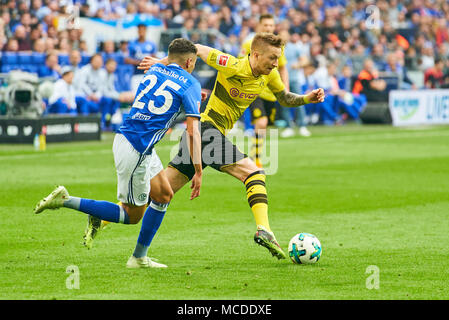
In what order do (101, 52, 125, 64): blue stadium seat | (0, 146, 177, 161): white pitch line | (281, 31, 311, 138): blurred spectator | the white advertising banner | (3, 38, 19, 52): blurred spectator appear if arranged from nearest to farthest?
(0, 146, 177, 161): white pitch line
(281, 31, 311, 138): blurred spectator
(3, 38, 19, 52): blurred spectator
(101, 52, 125, 64): blue stadium seat
the white advertising banner

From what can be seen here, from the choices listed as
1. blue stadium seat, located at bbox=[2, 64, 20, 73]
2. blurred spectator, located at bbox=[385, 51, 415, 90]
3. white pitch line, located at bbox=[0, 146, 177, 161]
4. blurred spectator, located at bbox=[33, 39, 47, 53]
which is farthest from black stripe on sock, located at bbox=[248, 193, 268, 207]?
blurred spectator, located at bbox=[385, 51, 415, 90]

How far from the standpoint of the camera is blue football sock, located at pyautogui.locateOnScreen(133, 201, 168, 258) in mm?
7527

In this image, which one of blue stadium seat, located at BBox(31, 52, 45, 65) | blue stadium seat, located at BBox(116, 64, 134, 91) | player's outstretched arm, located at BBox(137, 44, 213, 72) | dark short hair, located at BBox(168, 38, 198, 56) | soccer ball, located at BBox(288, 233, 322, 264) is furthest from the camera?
blue stadium seat, located at BBox(116, 64, 134, 91)

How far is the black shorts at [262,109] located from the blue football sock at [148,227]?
269 inches

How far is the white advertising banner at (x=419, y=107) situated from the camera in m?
26.0

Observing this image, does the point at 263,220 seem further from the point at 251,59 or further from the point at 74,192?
the point at 74,192

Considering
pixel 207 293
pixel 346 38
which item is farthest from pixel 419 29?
pixel 207 293

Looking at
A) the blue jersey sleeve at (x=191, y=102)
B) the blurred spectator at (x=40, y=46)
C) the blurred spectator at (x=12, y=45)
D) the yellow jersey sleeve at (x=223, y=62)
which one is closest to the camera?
the blue jersey sleeve at (x=191, y=102)

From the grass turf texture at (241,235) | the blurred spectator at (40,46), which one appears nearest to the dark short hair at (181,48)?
the grass turf texture at (241,235)

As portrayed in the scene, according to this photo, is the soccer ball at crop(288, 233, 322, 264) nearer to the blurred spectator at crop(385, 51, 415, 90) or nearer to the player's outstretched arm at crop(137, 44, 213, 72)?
the player's outstretched arm at crop(137, 44, 213, 72)

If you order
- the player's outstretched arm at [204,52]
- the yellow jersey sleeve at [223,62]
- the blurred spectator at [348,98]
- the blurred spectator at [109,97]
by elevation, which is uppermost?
the player's outstretched arm at [204,52]

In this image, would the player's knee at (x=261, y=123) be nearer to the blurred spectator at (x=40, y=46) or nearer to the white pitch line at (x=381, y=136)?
the white pitch line at (x=381, y=136)

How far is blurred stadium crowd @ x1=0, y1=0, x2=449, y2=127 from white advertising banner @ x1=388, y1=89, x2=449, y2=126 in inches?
23.2

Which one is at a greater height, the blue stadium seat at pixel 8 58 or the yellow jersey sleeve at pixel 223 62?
the yellow jersey sleeve at pixel 223 62
